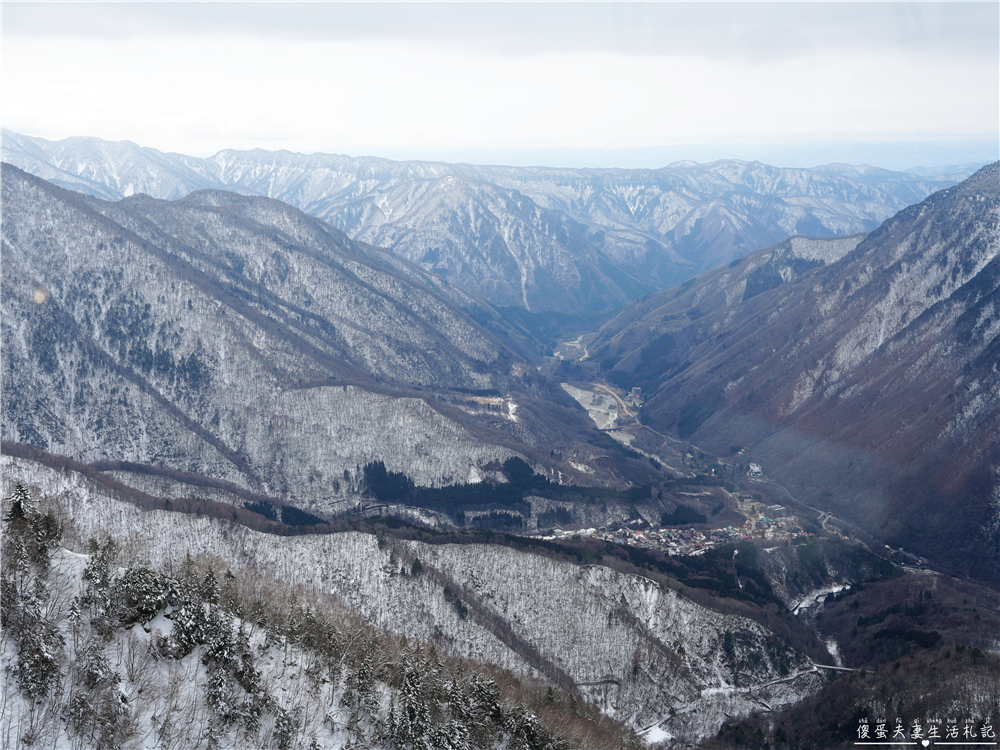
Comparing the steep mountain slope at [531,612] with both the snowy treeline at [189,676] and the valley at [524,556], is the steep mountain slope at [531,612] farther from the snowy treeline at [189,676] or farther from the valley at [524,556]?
the snowy treeline at [189,676]

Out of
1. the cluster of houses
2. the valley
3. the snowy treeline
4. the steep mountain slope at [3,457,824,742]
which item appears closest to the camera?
the snowy treeline

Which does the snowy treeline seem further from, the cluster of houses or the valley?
the cluster of houses

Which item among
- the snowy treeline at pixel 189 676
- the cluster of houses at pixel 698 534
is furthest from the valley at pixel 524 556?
the cluster of houses at pixel 698 534

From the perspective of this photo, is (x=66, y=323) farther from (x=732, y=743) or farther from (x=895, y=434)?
(x=895, y=434)

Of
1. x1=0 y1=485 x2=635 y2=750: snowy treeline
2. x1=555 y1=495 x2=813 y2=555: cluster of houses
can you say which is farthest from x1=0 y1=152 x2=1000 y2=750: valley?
x1=555 y1=495 x2=813 y2=555: cluster of houses

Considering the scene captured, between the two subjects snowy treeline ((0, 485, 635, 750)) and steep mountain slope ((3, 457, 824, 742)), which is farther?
steep mountain slope ((3, 457, 824, 742))

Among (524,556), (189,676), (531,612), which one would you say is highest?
(189,676)

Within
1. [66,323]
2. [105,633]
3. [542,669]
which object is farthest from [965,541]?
[66,323]

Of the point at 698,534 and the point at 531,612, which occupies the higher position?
the point at 531,612

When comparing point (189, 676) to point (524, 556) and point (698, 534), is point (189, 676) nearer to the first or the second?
point (524, 556)

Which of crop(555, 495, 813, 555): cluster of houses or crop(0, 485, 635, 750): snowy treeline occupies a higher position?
crop(0, 485, 635, 750): snowy treeline

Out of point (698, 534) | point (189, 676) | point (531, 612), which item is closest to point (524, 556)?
point (531, 612)
